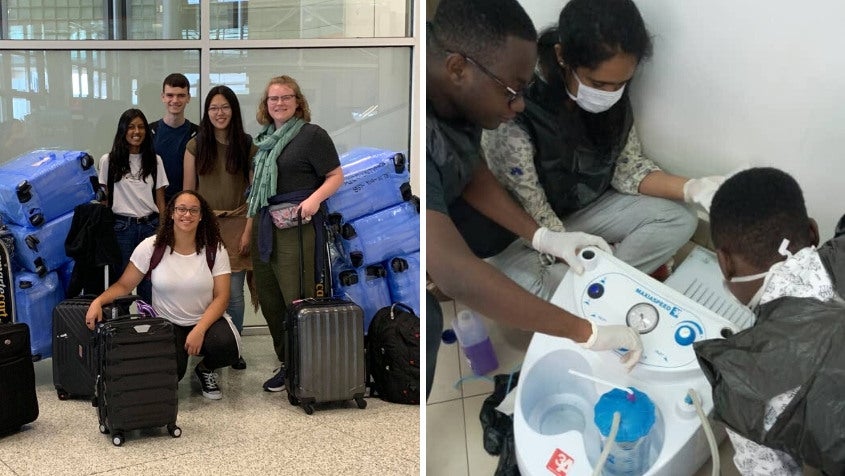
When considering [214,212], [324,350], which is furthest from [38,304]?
[324,350]

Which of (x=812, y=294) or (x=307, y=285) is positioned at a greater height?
(x=812, y=294)

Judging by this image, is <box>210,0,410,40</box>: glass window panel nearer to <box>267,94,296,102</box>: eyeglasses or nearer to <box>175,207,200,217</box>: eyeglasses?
<box>267,94,296,102</box>: eyeglasses

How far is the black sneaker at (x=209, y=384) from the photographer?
3.94 m

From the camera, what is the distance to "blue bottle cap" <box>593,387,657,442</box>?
1.16 meters

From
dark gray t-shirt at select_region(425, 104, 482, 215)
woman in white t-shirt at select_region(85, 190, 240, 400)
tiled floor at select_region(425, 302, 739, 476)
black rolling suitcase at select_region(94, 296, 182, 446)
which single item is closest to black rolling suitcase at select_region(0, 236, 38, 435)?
black rolling suitcase at select_region(94, 296, 182, 446)

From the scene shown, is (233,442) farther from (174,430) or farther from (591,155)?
(591,155)

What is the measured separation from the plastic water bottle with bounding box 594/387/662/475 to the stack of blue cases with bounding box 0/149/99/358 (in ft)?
11.3

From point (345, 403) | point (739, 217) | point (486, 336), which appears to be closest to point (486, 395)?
point (486, 336)

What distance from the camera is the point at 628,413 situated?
116 cm

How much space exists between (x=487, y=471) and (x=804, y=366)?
52 cm

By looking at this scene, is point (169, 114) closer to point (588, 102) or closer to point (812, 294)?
point (588, 102)

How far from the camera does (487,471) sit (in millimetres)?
1334

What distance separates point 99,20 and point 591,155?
14.3 ft

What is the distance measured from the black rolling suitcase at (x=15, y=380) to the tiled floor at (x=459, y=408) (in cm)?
254
